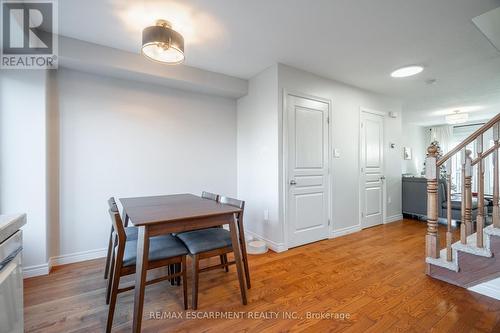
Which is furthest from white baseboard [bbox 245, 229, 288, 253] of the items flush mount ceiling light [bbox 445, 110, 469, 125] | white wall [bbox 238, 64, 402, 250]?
flush mount ceiling light [bbox 445, 110, 469, 125]

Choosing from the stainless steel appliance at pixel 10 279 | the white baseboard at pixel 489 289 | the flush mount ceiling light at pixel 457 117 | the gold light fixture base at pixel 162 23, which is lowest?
the white baseboard at pixel 489 289

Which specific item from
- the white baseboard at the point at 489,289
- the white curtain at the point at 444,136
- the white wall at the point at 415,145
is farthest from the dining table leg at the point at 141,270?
the white curtain at the point at 444,136

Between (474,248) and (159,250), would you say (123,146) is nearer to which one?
(159,250)

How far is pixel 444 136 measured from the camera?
23.5 feet

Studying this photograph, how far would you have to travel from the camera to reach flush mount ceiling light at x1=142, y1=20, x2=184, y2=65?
6.07 ft

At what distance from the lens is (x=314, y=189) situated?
328 cm

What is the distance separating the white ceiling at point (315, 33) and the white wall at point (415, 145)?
146 inches

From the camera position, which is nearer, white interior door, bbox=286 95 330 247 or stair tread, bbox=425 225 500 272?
stair tread, bbox=425 225 500 272

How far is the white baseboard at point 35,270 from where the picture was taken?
2221 millimetres

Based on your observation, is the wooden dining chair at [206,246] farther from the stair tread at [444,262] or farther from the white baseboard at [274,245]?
the stair tread at [444,262]

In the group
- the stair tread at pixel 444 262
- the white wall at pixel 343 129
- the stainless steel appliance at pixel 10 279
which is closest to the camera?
the stainless steel appliance at pixel 10 279

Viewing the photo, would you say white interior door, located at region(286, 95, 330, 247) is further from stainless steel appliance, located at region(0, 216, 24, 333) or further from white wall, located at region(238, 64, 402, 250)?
stainless steel appliance, located at region(0, 216, 24, 333)

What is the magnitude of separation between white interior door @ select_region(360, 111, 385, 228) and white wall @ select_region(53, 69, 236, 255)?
2459 mm
